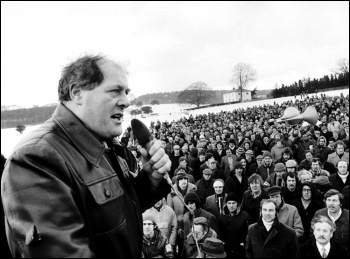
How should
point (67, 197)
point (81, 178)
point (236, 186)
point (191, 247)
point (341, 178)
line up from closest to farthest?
point (67, 197) → point (81, 178) → point (191, 247) → point (341, 178) → point (236, 186)

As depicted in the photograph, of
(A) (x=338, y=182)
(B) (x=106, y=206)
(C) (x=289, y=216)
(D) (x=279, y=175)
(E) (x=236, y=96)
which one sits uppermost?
(E) (x=236, y=96)

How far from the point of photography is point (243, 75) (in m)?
71.5

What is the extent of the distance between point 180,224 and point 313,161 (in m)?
3.42

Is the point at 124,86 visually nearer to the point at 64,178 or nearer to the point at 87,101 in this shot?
the point at 87,101

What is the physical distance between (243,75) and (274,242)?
6896cm

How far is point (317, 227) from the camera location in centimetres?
450

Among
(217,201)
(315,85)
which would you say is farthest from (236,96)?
(217,201)

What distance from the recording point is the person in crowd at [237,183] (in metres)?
7.80

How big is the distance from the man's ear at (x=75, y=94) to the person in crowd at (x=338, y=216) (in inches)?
185

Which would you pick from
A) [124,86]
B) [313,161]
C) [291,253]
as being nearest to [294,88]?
[313,161]

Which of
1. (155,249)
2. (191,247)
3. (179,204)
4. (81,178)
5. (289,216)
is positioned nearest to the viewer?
(81,178)

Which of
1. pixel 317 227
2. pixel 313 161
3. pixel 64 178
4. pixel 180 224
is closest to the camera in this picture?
pixel 64 178

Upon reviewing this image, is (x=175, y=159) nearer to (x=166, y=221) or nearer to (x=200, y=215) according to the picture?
(x=200, y=215)

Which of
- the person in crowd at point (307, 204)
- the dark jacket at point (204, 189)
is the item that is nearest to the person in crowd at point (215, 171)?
the dark jacket at point (204, 189)
